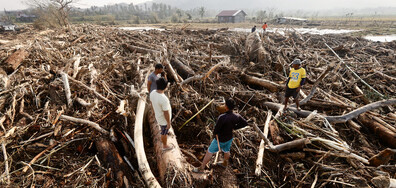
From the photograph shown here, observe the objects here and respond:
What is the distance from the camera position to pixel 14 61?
4777 millimetres

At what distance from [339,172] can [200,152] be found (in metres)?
2.46

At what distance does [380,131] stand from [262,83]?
2950mm

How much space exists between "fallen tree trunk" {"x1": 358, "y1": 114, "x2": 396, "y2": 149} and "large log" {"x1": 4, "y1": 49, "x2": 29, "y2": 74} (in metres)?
9.29

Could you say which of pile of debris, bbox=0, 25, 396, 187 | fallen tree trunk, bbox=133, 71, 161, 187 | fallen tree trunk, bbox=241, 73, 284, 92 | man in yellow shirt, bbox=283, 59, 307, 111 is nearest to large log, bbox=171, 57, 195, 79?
pile of debris, bbox=0, 25, 396, 187

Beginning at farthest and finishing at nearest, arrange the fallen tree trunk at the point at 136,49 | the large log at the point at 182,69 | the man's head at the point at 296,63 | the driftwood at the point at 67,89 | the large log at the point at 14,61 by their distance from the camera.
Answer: the fallen tree trunk at the point at 136,49 < the large log at the point at 182,69 < the large log at the point at 14,61 < the man's head at the point at 296,63 < the driftwood at the point at 67,89

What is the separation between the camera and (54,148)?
2.91 meters

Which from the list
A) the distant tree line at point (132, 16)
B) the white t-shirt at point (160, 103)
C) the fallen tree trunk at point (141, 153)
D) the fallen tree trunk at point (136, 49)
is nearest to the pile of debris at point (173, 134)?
the fallen tree trunk at point (141, 153)

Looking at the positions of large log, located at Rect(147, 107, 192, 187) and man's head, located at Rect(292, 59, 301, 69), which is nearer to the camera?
large log, located at Rect(147, 107, 192, 187)

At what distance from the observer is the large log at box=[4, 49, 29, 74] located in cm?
464

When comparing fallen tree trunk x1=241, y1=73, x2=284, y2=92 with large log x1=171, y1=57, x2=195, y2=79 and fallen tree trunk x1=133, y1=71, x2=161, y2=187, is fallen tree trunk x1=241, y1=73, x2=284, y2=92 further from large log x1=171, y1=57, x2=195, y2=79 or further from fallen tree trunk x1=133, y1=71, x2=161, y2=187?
A: fallen tree trunk x1=133, y1=71, x2=161, y2=187

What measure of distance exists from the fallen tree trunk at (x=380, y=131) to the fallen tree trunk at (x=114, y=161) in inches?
206

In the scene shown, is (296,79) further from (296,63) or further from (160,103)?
(160,103)

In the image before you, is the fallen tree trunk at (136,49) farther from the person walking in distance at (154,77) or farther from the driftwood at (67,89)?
the person walking in distance at (154,77)

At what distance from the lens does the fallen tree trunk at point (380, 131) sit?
346cm
